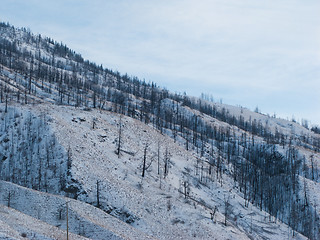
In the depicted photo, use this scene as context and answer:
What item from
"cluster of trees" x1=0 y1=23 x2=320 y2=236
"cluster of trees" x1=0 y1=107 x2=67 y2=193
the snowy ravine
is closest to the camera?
the snowy ravine

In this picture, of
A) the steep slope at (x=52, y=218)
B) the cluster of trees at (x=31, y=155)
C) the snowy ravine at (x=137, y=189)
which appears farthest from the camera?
the cluster of trees at (x=31, y=155)

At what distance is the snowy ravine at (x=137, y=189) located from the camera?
5150 cm

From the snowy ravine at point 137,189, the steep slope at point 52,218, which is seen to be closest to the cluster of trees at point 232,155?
the snowy ravine at point 137,189

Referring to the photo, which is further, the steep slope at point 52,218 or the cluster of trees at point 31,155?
the cluster of trees at point 31,155

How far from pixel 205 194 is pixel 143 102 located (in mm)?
126183

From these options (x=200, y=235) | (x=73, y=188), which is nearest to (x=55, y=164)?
(x=73, y=188)

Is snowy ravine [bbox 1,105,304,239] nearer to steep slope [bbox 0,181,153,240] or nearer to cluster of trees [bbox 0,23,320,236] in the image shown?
steep slope [bbox 0,181,153,240]

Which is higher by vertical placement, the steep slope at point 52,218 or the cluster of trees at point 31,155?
the cluster of trees at point 31,155

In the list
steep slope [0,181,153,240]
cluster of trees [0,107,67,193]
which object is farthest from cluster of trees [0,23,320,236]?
steep slope [0,181,153,240]

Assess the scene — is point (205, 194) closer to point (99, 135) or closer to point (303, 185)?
point (99, 135)

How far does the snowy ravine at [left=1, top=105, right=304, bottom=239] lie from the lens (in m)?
51.5

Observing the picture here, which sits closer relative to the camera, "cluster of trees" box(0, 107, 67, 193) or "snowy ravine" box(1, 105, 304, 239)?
"snowy ravine" box(1, 105, 304, 239)

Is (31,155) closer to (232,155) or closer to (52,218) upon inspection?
(52,218)

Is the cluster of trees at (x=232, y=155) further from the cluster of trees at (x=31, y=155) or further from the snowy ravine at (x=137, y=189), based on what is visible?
the snowy ravine at (x=137, y=189)
